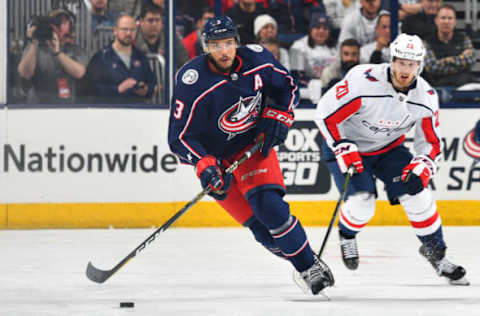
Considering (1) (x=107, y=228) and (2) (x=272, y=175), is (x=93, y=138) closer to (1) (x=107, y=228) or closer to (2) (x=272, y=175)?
(1) (x=107, y=228)

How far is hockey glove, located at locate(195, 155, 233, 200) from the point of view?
3.77 meters

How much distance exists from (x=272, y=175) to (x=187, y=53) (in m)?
3.21

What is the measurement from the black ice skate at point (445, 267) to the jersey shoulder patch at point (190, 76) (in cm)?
141

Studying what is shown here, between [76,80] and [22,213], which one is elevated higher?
[76,80]

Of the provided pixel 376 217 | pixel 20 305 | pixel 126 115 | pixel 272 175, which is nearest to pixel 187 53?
pixel 126 115

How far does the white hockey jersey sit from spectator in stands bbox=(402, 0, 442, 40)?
2607 millimetres

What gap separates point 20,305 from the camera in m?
3.61

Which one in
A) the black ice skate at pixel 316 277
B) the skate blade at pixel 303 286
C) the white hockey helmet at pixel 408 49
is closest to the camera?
the black ice skate at pixel 316 277

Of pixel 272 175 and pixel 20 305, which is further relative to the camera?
pixel 272 175

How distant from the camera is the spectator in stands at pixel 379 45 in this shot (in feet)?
23.1

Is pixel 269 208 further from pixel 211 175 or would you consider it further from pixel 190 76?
pixel 190 76

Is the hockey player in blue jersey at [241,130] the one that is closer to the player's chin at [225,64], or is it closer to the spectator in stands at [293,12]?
the player's chin at [225,64]

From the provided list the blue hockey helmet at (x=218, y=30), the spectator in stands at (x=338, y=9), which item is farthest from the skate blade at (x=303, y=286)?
the spectator in stands at (x=338, y=9)

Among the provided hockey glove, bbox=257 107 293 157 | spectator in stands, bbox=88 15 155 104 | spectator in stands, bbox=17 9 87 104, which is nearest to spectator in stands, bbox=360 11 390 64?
spectator in stands, bbox=88 15 155 104
